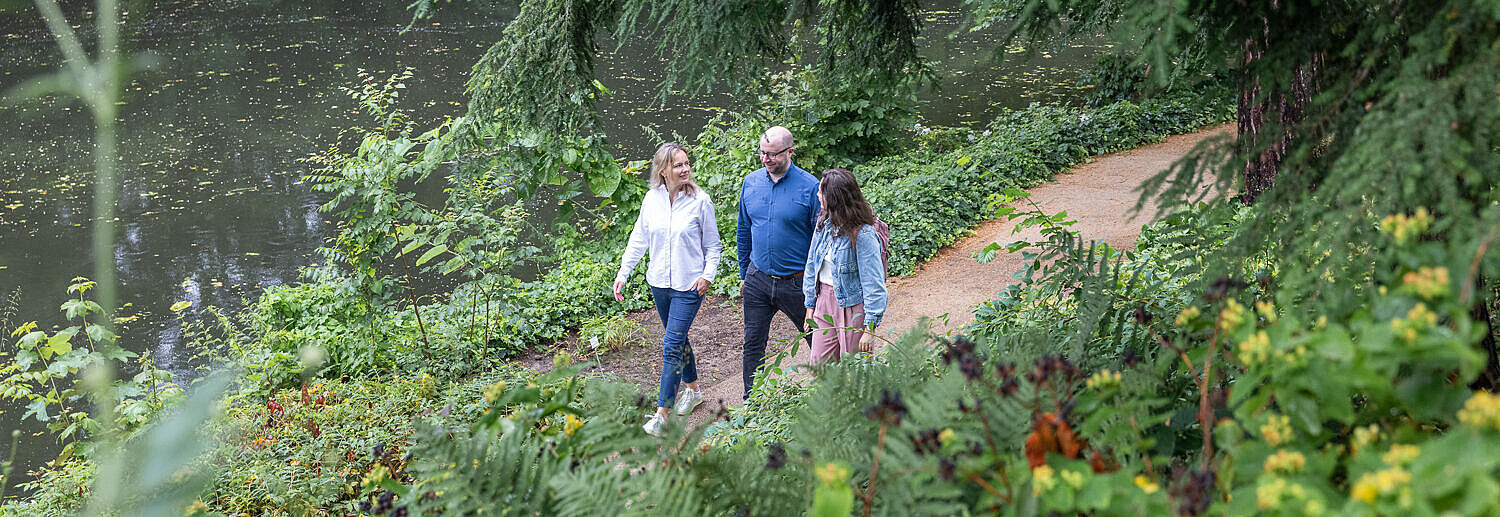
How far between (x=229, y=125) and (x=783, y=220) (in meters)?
13.9

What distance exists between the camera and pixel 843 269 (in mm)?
4645

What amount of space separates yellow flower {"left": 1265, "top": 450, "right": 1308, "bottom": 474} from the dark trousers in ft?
12.3

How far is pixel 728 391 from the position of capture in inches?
249

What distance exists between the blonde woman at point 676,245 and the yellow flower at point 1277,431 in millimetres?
3762

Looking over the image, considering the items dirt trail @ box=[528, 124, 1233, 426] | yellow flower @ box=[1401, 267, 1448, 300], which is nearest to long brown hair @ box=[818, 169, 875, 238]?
dirt trail @ box=[528, 124, 1233, 426]

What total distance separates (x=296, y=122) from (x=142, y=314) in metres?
6.82

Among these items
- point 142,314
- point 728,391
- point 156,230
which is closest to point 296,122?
point 156,230

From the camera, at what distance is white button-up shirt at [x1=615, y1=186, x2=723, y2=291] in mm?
5121

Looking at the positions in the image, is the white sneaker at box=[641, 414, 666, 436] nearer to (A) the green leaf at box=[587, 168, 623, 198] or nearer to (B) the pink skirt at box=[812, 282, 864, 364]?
(B) the pink skirt at box=[812, 282, 864, 364]

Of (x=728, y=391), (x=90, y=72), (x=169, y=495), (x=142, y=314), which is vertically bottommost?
(x=728, y=391)

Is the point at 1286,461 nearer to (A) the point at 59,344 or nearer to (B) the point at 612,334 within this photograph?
(A) the point at 59,344

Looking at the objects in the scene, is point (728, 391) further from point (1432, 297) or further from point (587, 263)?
point (1432, 297)

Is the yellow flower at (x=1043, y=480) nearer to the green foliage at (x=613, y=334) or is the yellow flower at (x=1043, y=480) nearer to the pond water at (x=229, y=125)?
the pond water at (x=229, y=125)

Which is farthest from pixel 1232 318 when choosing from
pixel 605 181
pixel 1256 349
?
pixel 605 181
